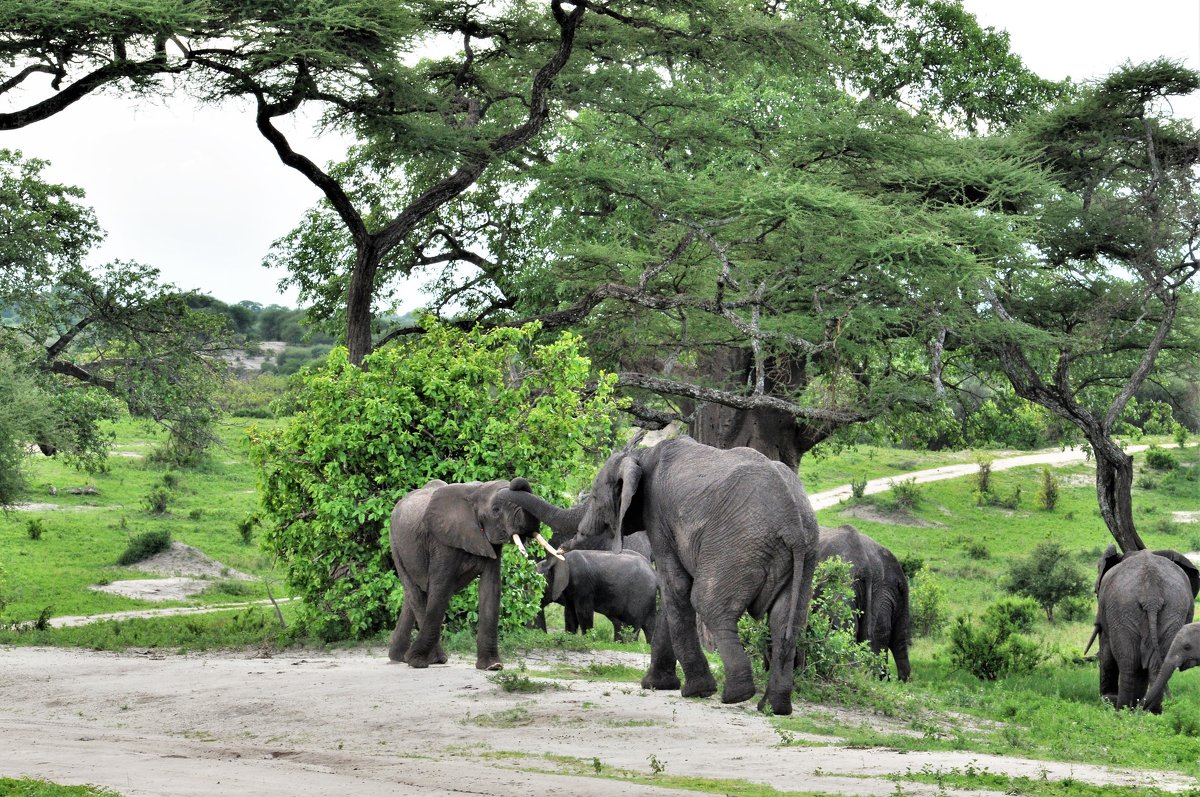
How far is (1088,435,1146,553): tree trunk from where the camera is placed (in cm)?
2448

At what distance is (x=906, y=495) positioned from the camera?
4616 centimetres

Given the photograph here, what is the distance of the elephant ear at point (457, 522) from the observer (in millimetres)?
13031

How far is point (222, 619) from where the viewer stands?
2145 cm

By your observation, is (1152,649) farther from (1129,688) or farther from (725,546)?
(725,546)

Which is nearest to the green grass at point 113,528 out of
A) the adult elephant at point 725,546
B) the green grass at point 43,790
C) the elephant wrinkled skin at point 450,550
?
the elephant wrinkled skin at point 450,550

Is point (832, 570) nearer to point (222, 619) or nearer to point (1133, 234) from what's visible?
point (222, 619)

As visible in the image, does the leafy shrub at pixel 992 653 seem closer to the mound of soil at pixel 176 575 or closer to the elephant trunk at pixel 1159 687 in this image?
the elephant trunk at pixel 1159 687

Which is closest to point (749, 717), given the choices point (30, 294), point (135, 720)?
point (135, 720)

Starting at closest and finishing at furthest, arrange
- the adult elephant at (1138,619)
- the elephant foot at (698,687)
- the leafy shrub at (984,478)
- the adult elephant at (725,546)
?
1. the adult elephant at (725,546)
2. the elephant foot at (698,687)
3. the adult elephant at (1138,619)
4. the leafy shrub at (984,478)

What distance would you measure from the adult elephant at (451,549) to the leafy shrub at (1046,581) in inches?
747

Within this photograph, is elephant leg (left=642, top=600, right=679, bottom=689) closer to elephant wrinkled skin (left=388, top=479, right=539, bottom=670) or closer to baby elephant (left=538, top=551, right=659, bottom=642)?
elephant wrinkled skin (left=388, top=479, right=539, bottom=670)

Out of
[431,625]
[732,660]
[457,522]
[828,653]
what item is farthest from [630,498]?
[431,625]

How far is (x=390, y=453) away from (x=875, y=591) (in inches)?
236

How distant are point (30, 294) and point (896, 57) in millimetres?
19700
